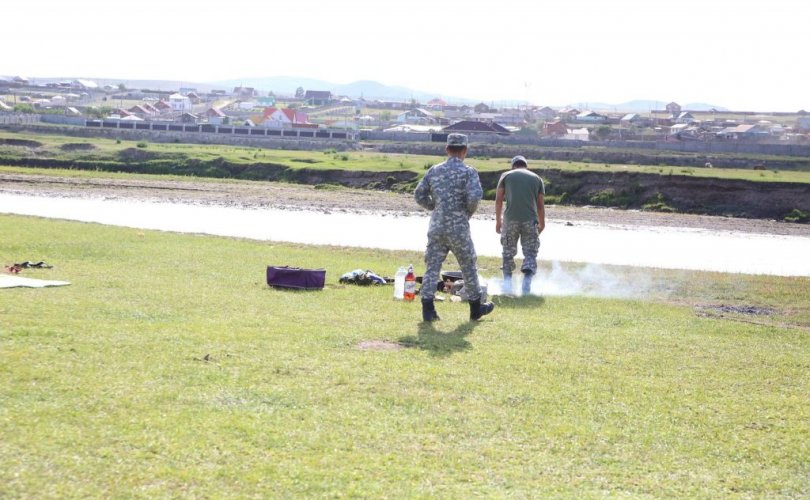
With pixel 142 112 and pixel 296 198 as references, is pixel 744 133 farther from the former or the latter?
pixel 296 198

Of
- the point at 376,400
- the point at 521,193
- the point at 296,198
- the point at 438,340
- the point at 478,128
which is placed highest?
the point at 521,193

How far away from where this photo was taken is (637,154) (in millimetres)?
88312

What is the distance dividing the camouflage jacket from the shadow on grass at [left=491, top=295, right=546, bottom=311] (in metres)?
3.15

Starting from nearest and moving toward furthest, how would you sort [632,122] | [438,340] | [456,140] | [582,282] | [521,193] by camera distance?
[438,340] → [456,140] → [521,193] → [582,282] → [632,122]

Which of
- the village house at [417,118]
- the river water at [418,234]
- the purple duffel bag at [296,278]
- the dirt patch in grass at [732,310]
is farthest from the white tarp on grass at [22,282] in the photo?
the village house at [417,118]

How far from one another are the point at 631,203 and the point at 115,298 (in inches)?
1877

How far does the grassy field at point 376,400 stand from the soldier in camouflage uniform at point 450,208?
2.25ft

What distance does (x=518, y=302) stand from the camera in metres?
16.6

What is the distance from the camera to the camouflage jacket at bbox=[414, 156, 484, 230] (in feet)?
43.3

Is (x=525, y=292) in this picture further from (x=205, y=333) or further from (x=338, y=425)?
(x=338, y=425)

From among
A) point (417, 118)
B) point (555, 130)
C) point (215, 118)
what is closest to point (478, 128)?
point (555, 130)

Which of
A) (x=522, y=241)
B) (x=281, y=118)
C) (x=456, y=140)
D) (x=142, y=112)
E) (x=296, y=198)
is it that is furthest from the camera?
(x=142, y=112)

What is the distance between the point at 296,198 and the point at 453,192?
4251 centimetres

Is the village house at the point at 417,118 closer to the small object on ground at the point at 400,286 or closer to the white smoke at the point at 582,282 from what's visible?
the white smoke at the point at 582,282
